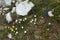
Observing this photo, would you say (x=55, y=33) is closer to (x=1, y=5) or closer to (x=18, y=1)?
(x=18, y=1)

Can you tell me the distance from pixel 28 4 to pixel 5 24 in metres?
0.58

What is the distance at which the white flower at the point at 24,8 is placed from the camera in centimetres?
437

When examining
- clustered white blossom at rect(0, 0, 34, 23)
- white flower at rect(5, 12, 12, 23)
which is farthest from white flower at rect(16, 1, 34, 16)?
white flower at rect(5, 12, 12, 23)

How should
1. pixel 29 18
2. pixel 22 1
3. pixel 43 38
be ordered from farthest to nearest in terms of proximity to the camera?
pixel 22 1 → pixel 29 18 → pixel 43 38

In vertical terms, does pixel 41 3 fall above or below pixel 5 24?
above

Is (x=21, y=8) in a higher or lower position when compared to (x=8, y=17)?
higher

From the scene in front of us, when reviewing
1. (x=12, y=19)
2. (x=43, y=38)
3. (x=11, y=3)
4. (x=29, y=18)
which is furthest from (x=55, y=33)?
(x=11, y=3)

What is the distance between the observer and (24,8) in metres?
4.41

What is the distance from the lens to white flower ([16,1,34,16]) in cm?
437

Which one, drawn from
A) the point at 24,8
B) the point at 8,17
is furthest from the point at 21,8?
the point at 8,17

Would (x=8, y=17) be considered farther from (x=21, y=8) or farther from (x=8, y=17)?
(x=21, y=8)

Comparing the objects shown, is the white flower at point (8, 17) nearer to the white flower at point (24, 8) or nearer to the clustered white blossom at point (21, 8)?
the clustered white blossom at point (21, 8)

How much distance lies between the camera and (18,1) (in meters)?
4.71

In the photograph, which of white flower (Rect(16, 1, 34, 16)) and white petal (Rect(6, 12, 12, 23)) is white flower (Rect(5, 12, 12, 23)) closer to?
white petal (Rect(6, 12, 12, 23))
